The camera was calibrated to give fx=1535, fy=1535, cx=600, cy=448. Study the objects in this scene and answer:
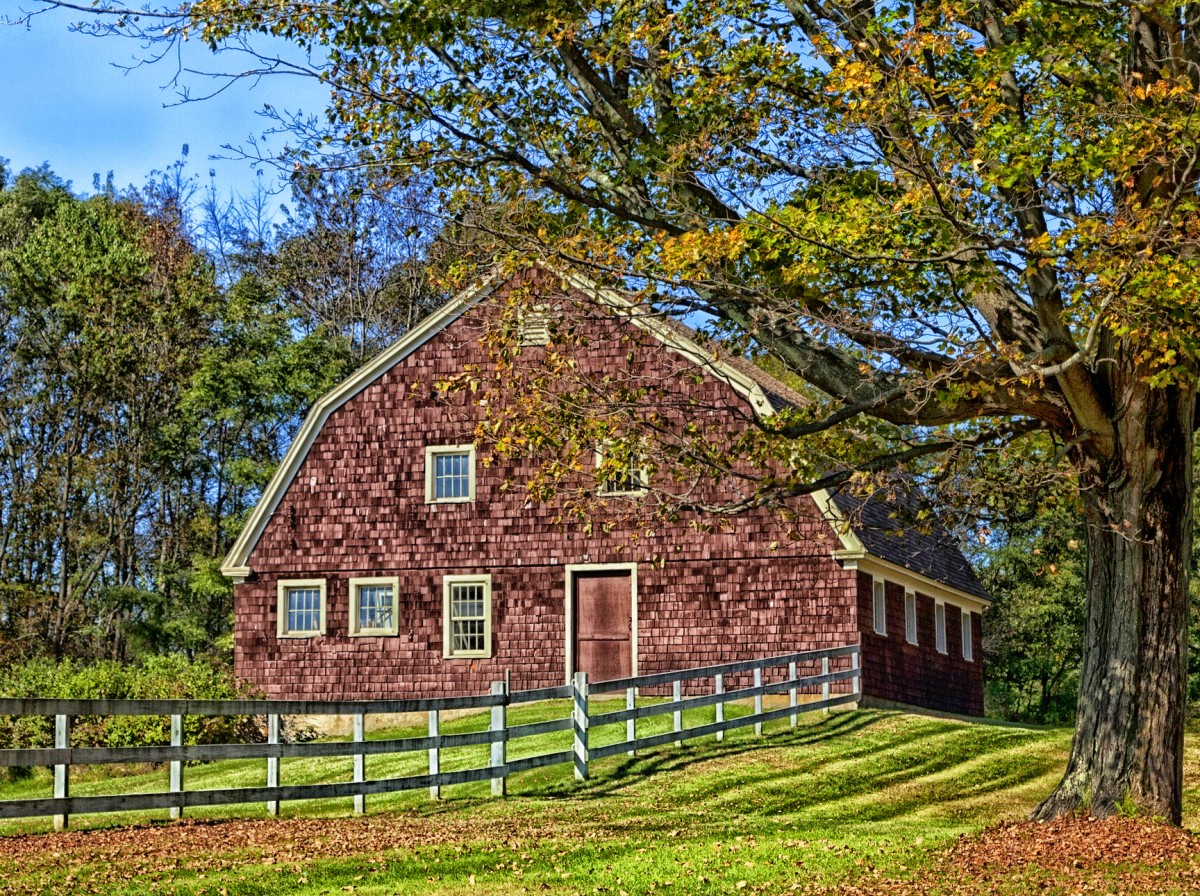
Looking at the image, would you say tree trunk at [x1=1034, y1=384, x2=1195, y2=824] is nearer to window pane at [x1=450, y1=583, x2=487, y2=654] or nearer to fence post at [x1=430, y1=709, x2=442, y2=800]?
fence post at [x1=430, y1=709, x2=442, y2=800]

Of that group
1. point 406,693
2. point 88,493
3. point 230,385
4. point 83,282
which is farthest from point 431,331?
point 88,493

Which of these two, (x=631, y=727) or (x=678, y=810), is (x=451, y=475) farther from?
(x=678, y=810)

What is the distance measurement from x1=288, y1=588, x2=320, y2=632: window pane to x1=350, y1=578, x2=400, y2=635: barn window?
837 mm

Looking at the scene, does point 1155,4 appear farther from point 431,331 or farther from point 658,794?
point 431,331

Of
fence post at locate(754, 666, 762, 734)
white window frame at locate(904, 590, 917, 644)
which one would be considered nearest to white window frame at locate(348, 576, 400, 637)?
fence post at locate(754, 666, 762, 734)

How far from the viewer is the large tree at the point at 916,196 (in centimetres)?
1246

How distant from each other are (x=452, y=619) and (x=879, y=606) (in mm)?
8537

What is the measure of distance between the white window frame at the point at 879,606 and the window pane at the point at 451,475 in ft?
27.3

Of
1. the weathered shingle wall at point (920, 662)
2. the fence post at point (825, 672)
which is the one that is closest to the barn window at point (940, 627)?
the weathered shingle wall at point (920, 662)

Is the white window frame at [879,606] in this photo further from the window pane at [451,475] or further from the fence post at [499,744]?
the fence post at [499,744]

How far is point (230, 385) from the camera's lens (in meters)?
43.0

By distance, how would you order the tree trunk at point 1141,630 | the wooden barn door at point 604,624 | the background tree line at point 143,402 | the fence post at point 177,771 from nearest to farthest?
the tree trunk at point 1141,630 < the fence post at point 177,771 < the wooden barn door at point 604,624 < the background tree line at point 143,402

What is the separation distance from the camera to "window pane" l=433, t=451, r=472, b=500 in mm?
30984

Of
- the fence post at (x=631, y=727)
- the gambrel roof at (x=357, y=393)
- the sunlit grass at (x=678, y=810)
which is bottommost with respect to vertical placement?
the sunlit grass at (x=678, y=810)
